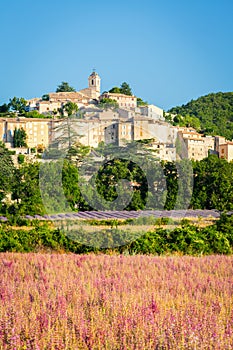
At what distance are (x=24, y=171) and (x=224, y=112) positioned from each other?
253 feet

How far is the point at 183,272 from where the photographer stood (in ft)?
16.3

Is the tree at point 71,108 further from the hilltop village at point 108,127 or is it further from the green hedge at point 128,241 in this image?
the green hedge at point 128,241

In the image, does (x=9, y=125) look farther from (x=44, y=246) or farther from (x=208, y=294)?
(x=208, y=294)

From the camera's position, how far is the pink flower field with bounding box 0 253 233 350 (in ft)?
8.76

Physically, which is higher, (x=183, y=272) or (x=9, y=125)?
(x=9, y=125)

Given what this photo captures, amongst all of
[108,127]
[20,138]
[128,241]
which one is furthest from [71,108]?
[128,241]

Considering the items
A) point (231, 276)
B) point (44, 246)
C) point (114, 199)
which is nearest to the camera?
point (231, 276)

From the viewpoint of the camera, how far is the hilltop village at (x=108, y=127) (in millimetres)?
14055

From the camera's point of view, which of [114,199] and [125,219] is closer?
[125,219]

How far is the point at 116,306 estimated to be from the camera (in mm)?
3381

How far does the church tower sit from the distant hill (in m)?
15.9

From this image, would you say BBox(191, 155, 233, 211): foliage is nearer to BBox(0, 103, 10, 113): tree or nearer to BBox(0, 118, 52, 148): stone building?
BBox(0, 118, 52, 148): stone building

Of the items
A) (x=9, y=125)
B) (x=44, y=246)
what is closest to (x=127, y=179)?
(x=44, y=246)

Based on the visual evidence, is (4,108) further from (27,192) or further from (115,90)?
(27,192)
